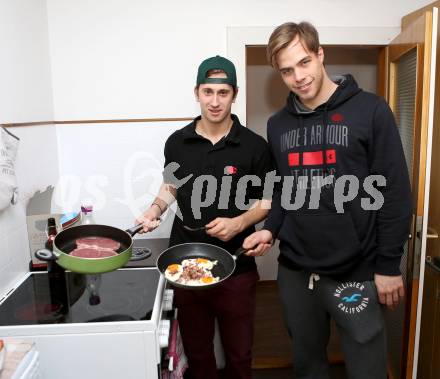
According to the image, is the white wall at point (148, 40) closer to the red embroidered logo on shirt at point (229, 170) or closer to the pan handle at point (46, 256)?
the red embroidered logo on shirt at point (229, 170)

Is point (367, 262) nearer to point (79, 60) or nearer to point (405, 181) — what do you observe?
point (405, 181)

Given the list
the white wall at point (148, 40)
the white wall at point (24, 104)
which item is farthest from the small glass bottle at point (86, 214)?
the white wall at point (148, 40)

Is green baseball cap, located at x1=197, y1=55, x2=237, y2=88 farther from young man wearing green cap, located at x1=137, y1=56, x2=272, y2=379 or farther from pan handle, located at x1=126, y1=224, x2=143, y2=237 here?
pan handle, located at x1=126, y1=224, x2=143, y2=237

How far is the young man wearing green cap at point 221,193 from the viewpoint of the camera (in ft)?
5.51

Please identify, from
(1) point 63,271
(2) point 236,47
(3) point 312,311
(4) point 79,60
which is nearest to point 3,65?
(4) point 79,60

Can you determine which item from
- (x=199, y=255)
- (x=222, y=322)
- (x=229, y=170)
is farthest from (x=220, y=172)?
(x=222, y=322)

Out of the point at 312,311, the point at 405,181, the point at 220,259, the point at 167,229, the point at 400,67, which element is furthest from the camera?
the point at 167,229

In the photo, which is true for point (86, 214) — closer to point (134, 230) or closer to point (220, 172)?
point (134, 230)

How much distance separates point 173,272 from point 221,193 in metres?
0.40

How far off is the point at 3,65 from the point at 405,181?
158 cm

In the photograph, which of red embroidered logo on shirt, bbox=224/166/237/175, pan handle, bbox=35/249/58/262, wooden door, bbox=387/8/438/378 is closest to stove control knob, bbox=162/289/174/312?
pan handle, bbox=35/249/58/262

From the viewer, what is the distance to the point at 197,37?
215 centimetres

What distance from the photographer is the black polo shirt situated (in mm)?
1729

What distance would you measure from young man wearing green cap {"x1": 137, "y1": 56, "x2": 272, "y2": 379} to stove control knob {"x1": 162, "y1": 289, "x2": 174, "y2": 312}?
Result: 115 millimetres
